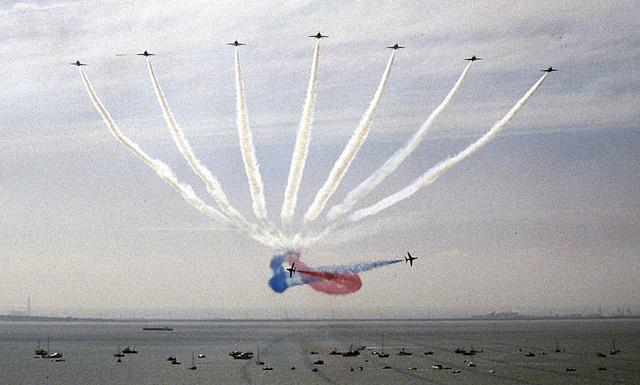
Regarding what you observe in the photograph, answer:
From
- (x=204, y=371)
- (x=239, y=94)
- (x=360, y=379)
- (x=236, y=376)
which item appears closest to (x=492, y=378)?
(x=360, y=379)

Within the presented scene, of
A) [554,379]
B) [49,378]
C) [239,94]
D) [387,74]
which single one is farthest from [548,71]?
[49,378]

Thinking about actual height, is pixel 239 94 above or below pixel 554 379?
above

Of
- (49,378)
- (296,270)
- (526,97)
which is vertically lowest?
(49,378)

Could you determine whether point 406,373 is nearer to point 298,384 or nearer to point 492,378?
point 492,378

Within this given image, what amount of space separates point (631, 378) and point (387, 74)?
97.2 metres

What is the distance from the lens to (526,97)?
113438 mm

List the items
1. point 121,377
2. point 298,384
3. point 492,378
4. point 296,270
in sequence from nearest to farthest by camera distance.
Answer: point 296,270
point 298,384
point 492,378
point 121,377

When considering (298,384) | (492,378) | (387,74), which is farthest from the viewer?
(492,378)

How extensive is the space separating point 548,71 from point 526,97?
4564mm

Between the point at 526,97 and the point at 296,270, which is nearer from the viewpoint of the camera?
the point at 526,97

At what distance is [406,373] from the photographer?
7259 inches

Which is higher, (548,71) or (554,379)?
(548,71)

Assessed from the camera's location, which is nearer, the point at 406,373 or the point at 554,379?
the point at 554,379

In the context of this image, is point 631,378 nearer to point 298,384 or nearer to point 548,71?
point 298,384
